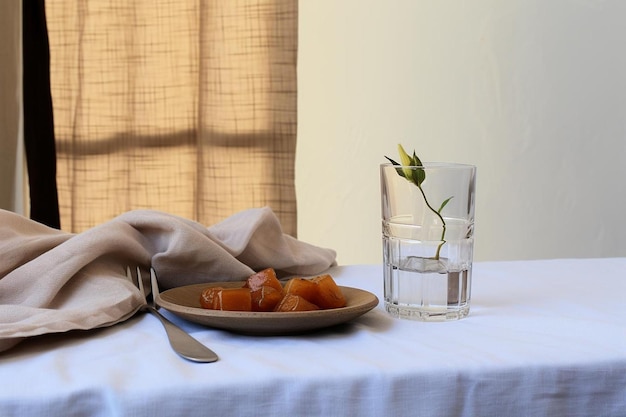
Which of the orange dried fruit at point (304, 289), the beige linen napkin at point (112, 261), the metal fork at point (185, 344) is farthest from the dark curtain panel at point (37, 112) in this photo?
the orange dried fruit at point (304, 289)

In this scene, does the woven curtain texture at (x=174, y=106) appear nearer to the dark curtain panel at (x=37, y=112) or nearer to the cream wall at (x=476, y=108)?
the dark curtain panel at (x=37, y=112)

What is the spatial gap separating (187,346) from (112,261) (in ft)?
0.84

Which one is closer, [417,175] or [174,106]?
[417,175]

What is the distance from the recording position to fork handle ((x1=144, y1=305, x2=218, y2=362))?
65 cm

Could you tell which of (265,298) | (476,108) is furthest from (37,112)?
(265,298)

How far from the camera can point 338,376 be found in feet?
2.01

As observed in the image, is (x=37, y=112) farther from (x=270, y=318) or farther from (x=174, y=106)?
(x=270, y=318)

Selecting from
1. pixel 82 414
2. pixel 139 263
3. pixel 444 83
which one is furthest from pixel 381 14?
pixel 82 414

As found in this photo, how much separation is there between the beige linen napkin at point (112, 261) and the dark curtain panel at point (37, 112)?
1389 mm

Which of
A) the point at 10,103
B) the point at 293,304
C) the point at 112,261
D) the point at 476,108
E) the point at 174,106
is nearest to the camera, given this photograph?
the point at 293,304

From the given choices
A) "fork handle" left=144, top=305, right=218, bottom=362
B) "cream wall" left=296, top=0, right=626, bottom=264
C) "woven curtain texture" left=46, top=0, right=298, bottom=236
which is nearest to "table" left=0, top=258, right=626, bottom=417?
"fork handle" left=144, top=305, right=218, bottom=362

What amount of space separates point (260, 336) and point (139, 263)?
10.5 inches

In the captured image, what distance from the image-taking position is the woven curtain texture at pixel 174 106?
239cm

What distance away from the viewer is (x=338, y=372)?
619 mm
